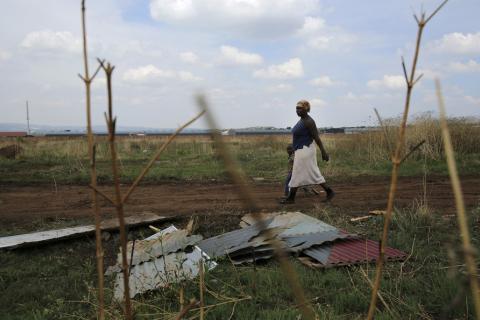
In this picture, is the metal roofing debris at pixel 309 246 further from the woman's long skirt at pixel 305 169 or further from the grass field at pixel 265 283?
the woman's long skirt at pixel 305 169

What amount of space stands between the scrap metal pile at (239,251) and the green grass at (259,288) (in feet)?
0.41

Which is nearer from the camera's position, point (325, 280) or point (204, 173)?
point (325, 280)

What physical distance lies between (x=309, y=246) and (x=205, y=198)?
13.6 ft

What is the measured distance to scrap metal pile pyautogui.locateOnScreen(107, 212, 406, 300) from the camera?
401 centimetres

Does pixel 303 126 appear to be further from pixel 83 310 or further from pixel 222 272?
pixel 83 310

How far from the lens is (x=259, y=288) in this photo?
362 centimetres

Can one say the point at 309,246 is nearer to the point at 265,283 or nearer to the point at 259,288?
the point at 265,283

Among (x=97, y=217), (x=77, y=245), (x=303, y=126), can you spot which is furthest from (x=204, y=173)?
(x=97, y=217)

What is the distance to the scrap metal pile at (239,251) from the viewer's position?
4.01 metres

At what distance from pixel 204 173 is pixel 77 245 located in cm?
699

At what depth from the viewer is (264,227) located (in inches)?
19.2

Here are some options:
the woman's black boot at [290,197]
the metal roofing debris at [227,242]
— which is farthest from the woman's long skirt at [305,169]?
the metal roofing debris at [227,242]

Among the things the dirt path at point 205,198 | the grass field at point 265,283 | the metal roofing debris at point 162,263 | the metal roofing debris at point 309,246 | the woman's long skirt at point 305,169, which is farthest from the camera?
the woman's long skirt at point 305,169

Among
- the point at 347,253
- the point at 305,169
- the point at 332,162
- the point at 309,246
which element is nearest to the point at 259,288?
the point at 309,246
